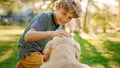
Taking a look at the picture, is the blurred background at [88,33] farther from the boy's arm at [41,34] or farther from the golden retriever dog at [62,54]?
the golden retriever dog at [62,54]

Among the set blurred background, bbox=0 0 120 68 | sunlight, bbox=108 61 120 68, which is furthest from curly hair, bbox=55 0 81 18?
sunlight, bbox=108 61 120 68

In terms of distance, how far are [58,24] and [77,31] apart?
1490cm

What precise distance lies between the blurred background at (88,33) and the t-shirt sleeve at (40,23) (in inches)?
53.5

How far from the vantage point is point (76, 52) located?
2.85m

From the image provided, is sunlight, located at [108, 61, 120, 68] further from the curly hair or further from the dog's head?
the dog's head

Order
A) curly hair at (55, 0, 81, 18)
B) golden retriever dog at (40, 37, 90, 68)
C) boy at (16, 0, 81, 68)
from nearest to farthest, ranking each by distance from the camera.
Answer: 1. golden retriever dog at (40, 37, 90, 68)
2. boy at (16, 0, 81, 68)
3. curly hair at (55, 0, 81, 18)

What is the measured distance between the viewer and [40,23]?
349cm

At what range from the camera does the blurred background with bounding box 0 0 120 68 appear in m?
8.25

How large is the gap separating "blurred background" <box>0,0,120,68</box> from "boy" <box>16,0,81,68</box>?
1.30 meters

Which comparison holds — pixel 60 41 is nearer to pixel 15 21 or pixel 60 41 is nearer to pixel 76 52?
pixel 76 52

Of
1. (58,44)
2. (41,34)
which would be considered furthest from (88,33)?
(58,44)

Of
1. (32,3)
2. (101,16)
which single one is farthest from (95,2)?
(32,3)

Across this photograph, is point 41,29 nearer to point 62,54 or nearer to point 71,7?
point 71,7

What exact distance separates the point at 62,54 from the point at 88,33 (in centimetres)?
1588
